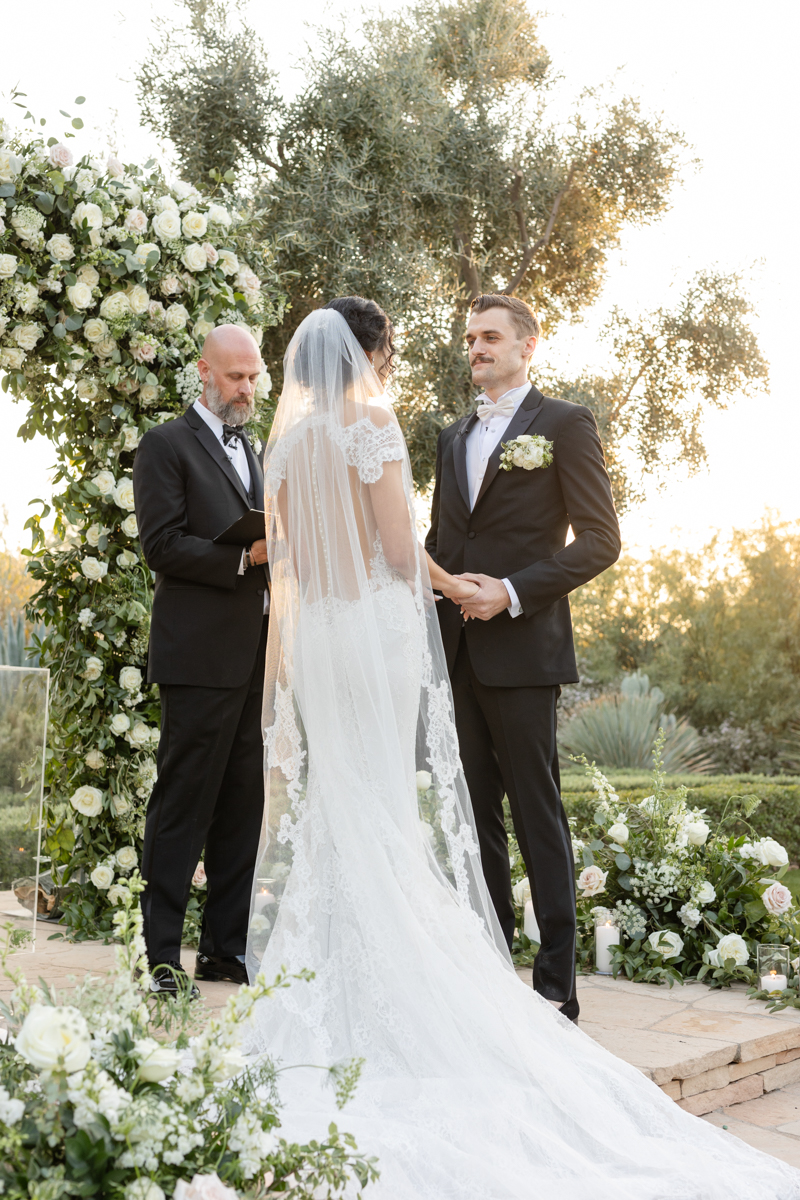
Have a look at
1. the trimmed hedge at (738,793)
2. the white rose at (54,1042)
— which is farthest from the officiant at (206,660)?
the trimmed hedge at (738,793)

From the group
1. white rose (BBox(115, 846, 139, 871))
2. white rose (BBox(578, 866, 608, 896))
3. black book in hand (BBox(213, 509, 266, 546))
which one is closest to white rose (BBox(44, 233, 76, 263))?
black book in hand (BBox(213, 509, 266, 546))

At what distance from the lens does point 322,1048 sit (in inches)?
94.1

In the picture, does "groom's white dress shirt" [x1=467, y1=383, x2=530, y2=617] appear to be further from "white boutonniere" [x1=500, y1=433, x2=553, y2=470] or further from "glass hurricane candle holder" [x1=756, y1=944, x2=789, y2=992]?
"glass hurricane candle holder" [x1=756, y1=944, x2=789, y2=992]

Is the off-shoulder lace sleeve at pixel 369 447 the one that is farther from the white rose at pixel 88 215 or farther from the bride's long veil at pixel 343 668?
the white rose at pixel 88 215

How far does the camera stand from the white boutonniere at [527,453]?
10.7ft

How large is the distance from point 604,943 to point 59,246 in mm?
3479

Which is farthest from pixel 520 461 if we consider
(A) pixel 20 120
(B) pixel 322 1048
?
(A) pixel 20 120

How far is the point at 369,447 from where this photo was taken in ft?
9.04

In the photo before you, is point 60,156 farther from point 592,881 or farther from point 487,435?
point 592,881

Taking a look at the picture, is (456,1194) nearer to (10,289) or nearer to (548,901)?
(548,901)

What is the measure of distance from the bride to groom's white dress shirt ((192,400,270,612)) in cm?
76

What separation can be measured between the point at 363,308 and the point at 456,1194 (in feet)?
7.15

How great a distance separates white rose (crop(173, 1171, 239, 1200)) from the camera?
1.45 metres

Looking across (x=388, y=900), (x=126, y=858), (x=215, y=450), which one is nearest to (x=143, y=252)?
(x=215, y=450)
